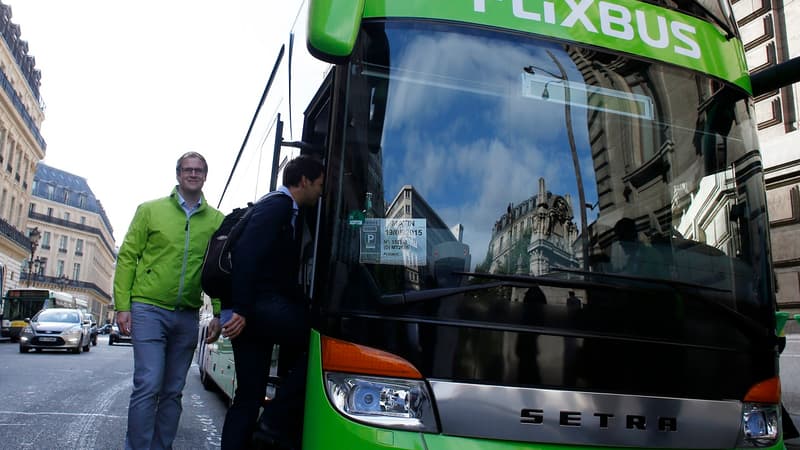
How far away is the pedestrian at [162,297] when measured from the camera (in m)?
3.95

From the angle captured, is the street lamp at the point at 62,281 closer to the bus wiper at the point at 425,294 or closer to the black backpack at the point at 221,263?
the black backpack at the point at 221,263

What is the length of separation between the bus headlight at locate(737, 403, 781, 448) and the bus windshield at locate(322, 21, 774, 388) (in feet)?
0.89

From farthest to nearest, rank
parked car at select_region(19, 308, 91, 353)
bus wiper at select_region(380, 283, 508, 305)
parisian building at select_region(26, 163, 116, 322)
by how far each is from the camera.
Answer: parisian building at select_region(26, 163, 116, 322), parked car at select_region(19, 308, 91, 353), bus wiper at select_region(380, 283, 508, 305)

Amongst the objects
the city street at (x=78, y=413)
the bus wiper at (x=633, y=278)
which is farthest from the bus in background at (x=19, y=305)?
the bus wiper at (x=633, y=278)

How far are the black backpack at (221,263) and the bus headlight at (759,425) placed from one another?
7.76ft

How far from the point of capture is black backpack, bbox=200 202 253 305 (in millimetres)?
3582

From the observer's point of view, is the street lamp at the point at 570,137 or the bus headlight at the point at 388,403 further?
the street lamp at the point at 570,137

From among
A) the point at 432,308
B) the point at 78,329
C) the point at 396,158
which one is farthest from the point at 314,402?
the point at 78,329

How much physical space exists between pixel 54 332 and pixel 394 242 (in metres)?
21.9

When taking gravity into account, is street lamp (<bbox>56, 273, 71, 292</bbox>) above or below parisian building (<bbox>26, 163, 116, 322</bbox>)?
below

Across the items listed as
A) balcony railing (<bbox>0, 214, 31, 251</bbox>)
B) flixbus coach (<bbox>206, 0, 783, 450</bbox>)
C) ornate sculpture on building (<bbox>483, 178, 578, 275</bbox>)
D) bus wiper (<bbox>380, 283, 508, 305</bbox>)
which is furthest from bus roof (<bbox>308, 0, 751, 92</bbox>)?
balcony railing (<bbox>0, 214, 31, 251</bbox>)

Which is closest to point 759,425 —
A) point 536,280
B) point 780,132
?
point 536,280

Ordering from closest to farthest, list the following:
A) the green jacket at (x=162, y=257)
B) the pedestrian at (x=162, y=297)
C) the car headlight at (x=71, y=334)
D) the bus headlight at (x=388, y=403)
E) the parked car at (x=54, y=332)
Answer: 1. the bus headlight at (x=388, y=403)
2. the pedestrian at (x=162, y=297)
3. the green jacket at (x=162, y=257)
4. the parked car at (x=54, y=332)
5. the car headlight at (x=71, y=334)

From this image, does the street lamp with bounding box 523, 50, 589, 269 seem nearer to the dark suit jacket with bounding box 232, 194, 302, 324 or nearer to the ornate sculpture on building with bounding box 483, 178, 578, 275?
the ornate sculpture on building with bounding box 483, 178, 578, 275
